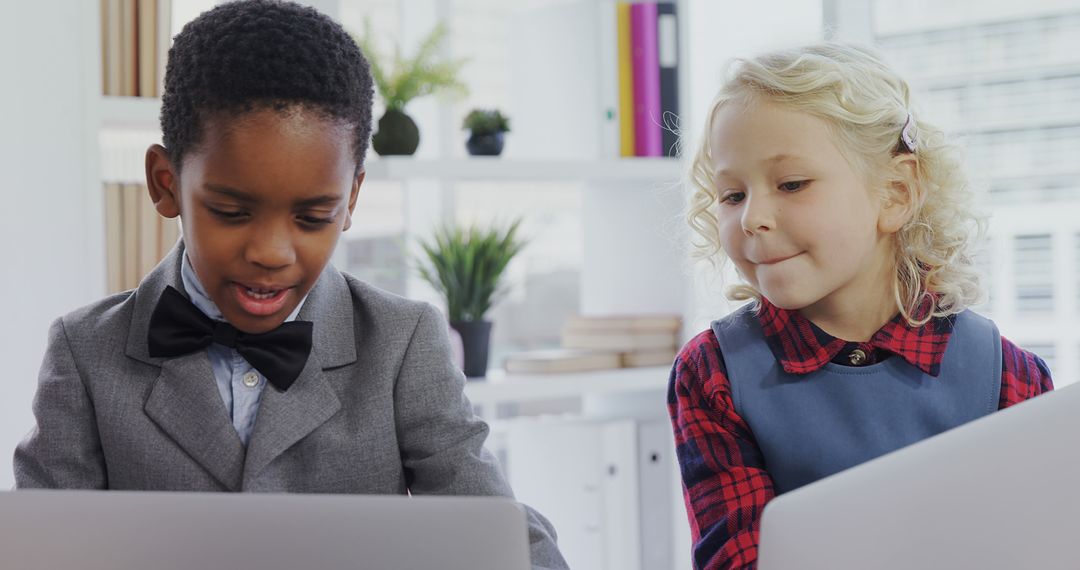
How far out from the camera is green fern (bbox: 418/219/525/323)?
7.68ft

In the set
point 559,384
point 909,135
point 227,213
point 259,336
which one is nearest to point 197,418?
point 259,336

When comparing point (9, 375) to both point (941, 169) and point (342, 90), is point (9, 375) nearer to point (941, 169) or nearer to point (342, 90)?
point (342, 90)

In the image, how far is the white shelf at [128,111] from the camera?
1842 mm

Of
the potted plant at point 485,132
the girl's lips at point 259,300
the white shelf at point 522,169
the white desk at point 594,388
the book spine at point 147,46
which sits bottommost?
the white desk at point 594,388

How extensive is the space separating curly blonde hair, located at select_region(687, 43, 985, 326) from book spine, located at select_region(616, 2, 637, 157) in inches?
47.2

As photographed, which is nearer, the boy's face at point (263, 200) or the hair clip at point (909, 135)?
the boy's face at point (263, 200)

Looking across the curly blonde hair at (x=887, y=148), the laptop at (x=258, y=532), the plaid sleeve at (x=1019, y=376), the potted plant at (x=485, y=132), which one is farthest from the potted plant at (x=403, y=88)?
the laptop at (x=258, y=532)

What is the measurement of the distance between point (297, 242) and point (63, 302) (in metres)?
0.97

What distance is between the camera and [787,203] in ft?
3.97

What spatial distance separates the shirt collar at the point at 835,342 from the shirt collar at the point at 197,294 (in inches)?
22.6

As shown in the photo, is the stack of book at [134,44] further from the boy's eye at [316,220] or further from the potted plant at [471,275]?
the boy's eye at [316,220]

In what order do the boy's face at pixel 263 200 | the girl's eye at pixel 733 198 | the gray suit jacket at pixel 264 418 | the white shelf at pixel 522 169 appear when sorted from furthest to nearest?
the white shelf at pixel 522 169, the girl's eye at pixel 733 198, the gray suit jacket at pixel 264 418, the boy's face at pixel 263 200

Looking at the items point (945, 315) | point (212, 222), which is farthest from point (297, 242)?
point (945, 315)

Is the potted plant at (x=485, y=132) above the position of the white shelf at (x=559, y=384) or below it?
above
